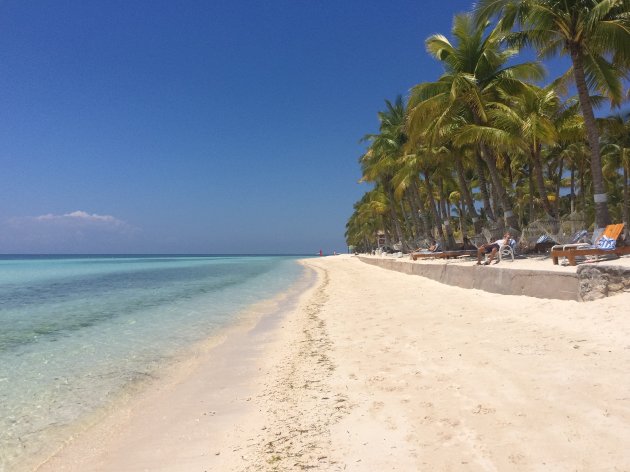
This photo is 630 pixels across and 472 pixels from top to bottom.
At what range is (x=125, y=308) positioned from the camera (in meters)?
12.8

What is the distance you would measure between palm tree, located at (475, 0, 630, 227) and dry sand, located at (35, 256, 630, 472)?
750cm

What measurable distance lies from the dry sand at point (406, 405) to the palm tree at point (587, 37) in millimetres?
7504

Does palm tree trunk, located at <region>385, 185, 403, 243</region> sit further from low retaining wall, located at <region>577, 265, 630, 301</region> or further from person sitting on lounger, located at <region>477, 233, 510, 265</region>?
low retaining wall, located at <region>577, 265, 630, 301</region>

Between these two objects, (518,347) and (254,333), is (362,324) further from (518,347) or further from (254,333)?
(518,347)

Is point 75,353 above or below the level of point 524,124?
below

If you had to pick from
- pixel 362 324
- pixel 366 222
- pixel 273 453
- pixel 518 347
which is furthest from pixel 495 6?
pixel 366 222

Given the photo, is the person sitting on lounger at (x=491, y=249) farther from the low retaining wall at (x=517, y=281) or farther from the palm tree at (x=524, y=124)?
the palm tree at (x=524, y=124)

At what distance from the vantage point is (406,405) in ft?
11.5

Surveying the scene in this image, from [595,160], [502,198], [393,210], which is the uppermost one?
[393,210]

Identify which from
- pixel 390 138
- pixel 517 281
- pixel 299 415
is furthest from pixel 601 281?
pixel 390 138

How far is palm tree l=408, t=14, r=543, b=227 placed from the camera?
1600cm

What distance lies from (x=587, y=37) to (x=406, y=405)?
12685 mm

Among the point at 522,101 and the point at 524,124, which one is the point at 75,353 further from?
the point at 522,101

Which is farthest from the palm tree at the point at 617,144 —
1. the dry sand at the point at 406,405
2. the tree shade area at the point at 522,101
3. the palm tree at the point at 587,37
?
the dry sand at the point at 406,405
